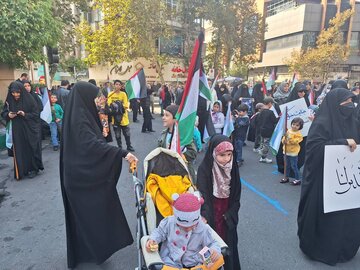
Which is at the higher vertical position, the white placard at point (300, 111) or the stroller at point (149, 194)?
the white placard at point (300, 111)

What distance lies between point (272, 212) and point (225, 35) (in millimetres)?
18586

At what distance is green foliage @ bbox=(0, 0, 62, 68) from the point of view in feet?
26.0

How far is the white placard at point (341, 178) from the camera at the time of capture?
319 centimetres

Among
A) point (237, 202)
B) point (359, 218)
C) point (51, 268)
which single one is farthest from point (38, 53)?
point (359, 218)

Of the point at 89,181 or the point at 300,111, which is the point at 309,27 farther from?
the point at 89,181

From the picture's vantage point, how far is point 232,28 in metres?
20.8

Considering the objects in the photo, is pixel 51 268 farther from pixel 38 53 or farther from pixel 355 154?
pixel 38 53

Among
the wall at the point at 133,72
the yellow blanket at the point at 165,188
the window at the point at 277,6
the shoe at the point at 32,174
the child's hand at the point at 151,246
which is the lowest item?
the shoe at the point at 32,174

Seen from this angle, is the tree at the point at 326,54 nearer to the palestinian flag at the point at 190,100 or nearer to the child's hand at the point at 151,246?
the palestinian flag at the point at 190,100

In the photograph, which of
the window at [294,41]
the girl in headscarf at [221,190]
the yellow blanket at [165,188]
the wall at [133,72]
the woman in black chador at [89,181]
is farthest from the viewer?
the window at [294,41]

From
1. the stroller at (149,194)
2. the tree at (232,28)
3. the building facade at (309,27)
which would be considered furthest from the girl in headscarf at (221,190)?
the building facade at (309,27)

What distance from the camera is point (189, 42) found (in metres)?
22.1

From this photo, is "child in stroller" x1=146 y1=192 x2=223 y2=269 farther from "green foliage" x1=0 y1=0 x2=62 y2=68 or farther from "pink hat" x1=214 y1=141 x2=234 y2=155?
"green foliage" x1=0 y1=0 x2=62 y2=68

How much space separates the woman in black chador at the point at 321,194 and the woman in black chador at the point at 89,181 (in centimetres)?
204
